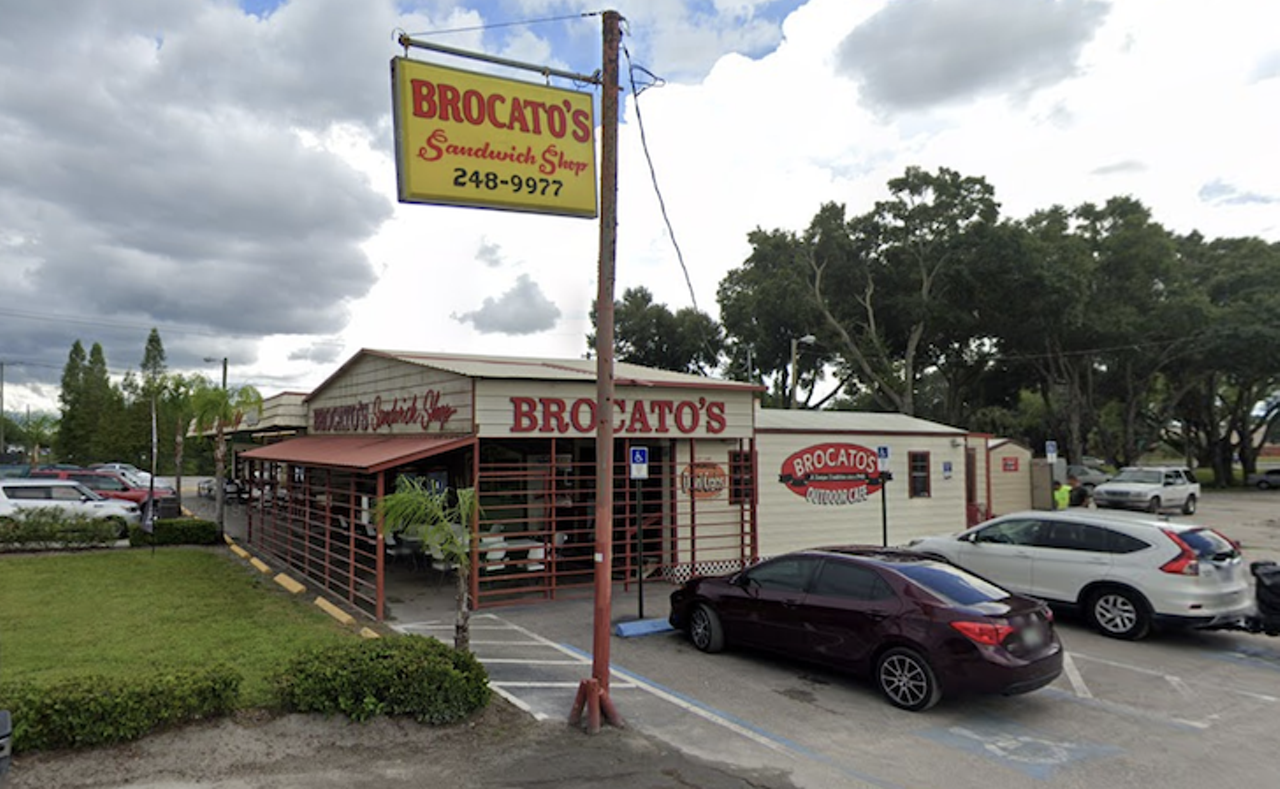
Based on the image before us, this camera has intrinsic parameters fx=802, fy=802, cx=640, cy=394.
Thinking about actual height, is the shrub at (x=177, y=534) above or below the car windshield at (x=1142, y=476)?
below

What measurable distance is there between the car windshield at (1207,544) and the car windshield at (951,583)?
12.1 ft

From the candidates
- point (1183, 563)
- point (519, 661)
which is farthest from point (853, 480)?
point (519, 661)

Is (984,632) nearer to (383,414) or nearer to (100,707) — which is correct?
(100,707)

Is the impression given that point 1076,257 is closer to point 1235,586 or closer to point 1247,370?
point 1247,370

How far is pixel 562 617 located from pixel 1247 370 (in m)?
44.1

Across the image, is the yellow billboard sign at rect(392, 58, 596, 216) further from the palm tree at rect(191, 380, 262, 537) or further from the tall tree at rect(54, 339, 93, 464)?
the tall tree at rect(54, 339, 93, 464)

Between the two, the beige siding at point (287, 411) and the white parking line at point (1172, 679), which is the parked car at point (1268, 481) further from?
the beige siding at point (287, 411)

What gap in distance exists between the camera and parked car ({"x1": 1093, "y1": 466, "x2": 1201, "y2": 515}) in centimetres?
2859

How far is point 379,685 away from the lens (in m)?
6.68

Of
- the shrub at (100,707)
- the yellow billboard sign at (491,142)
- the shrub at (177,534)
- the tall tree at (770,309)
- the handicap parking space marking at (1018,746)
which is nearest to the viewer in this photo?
the shrub at (100,707)

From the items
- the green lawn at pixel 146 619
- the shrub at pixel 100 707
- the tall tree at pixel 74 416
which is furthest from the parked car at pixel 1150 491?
the tall tree at pixel 74 416

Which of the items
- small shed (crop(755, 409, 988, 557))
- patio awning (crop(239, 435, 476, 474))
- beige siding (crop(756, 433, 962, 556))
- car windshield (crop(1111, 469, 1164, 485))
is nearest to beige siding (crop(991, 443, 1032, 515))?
small shed (crop(755, 409, 988, 557))

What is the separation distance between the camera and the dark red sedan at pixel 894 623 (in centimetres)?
712

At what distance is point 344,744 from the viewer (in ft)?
20.6
